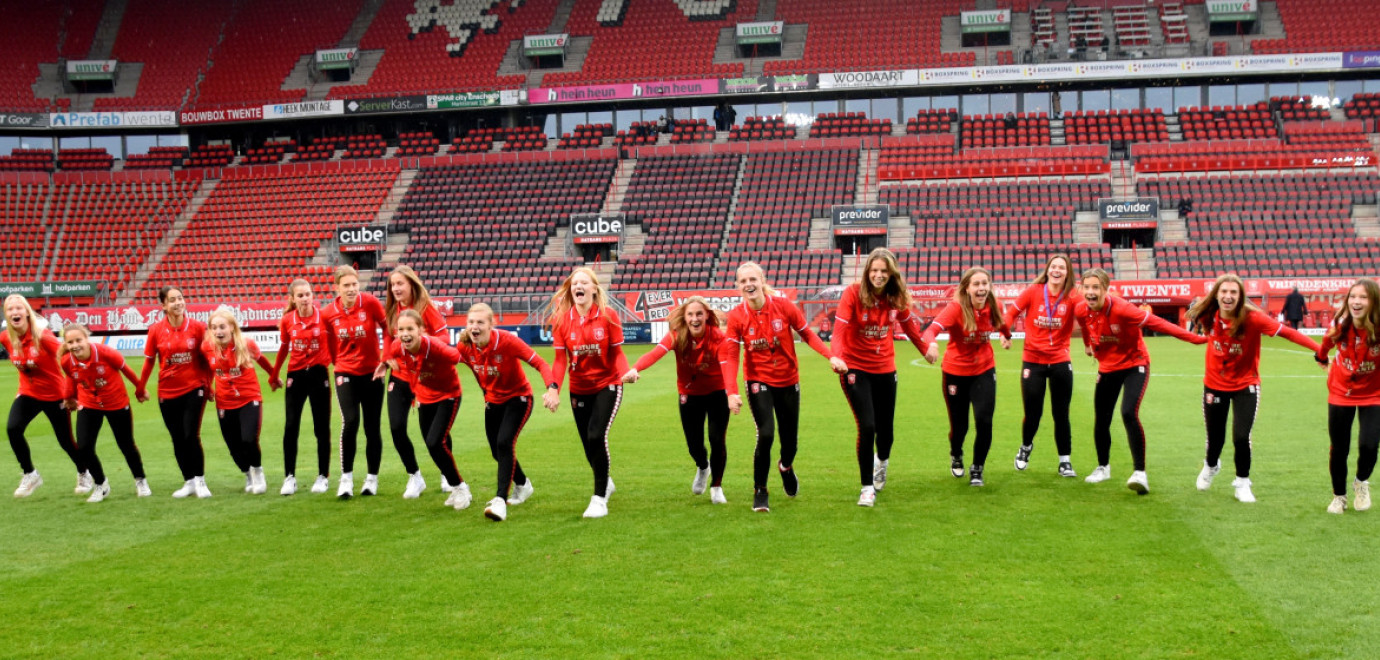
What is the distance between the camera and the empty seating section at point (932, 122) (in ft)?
158

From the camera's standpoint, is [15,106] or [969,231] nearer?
[969,231]

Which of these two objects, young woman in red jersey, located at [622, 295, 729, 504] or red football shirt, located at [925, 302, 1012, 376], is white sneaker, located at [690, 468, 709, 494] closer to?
young woman in red jersey, located at [622, 295, 729, 504]

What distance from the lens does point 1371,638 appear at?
505cm

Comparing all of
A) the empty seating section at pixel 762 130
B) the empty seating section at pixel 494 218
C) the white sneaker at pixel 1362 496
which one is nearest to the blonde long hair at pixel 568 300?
the white sneaker at pixel 1362 496

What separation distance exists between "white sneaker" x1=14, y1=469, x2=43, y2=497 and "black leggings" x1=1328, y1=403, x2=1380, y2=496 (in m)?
11.8

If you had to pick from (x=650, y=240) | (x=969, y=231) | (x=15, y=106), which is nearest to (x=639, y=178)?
(x=650, y=240)

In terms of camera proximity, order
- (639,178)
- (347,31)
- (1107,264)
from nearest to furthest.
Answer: (1107,264) → (639,178) → (347,31)

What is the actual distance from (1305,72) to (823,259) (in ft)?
81.5

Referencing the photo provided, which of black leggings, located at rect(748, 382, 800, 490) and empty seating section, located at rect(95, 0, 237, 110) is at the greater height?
empty seating section, located at rect(95, 0, 237, 110)

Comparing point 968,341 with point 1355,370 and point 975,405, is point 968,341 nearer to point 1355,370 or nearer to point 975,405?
point 975,405

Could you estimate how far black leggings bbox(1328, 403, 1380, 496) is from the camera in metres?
7.77

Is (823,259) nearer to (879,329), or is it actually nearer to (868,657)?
(879,329)

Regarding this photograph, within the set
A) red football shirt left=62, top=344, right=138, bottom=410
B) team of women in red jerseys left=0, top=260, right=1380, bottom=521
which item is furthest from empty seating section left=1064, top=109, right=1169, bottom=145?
red football shirt left=62, top=344, right=138, bottom=410

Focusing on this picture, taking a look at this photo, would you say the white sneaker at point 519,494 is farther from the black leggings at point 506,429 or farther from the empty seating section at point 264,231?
the empty seating section at point 264,231
